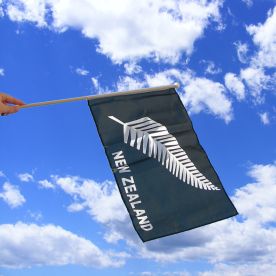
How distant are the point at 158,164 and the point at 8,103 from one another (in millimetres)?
4335

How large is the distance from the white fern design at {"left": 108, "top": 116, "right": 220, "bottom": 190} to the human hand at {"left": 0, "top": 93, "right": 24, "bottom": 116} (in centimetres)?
276

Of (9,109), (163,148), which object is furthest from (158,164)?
(9,109)

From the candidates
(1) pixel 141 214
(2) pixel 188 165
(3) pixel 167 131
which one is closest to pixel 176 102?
(3) pixel 167 131

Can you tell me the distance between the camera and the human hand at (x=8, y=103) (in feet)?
42.6

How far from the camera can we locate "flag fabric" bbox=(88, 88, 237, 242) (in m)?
13.9

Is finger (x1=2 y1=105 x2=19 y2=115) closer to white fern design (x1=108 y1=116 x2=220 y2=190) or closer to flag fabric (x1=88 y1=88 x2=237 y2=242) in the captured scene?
flag fabric (x1=88 y1=88 x2=237 y2=242)

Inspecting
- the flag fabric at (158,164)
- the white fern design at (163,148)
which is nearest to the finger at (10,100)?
the flag fabric at (158,164)

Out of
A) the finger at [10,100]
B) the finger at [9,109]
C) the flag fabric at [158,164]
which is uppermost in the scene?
the finger at [10,100]

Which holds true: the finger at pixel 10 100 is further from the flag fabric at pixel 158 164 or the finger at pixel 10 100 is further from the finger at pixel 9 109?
the flag fabric at pixel 158 164

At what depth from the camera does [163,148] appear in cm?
1476

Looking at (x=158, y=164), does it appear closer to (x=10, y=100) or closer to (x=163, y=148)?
(x=163, y=148)

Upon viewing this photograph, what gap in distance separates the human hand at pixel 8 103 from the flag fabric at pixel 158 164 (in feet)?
7.53

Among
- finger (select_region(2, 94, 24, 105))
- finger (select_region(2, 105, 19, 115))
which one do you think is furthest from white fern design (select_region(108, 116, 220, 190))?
finger (select_region(2, 105, 19, 115))

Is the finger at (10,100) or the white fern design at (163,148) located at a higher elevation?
the finger at (10,100)
